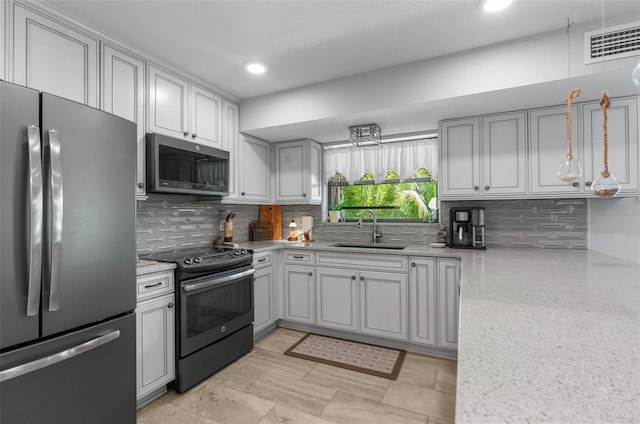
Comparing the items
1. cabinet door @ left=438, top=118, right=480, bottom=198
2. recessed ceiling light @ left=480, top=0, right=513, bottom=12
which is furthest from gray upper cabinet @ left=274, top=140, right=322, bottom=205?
recessed ceiling light @ left=480, top=0, right=513, bottom=12

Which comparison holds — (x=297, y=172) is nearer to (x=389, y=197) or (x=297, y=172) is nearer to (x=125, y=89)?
(x=389, y=197)

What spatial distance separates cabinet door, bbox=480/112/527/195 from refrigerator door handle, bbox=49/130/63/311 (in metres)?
2.85

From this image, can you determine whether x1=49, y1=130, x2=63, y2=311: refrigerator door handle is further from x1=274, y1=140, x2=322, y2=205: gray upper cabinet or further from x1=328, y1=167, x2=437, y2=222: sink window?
x1=328, y1=167, x2=437, y2=222: sink window

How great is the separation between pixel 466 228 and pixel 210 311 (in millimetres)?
2314

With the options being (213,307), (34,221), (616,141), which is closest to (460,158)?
(616,141)

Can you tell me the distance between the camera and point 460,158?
2.69 m

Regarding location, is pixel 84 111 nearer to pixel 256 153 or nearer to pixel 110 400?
pixel 110 400

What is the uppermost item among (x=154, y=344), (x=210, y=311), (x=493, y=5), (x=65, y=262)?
(x=493, y=5)

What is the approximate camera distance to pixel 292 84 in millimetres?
2729

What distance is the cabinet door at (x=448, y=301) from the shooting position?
2.42 m

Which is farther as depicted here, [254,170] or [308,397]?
[254,170]

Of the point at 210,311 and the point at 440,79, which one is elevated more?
the point at 440,79

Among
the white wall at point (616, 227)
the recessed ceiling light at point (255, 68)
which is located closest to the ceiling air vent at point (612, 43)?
the white wall at point (616, 227)

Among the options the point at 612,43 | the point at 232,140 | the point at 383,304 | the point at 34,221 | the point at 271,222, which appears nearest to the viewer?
the point at 34,221
